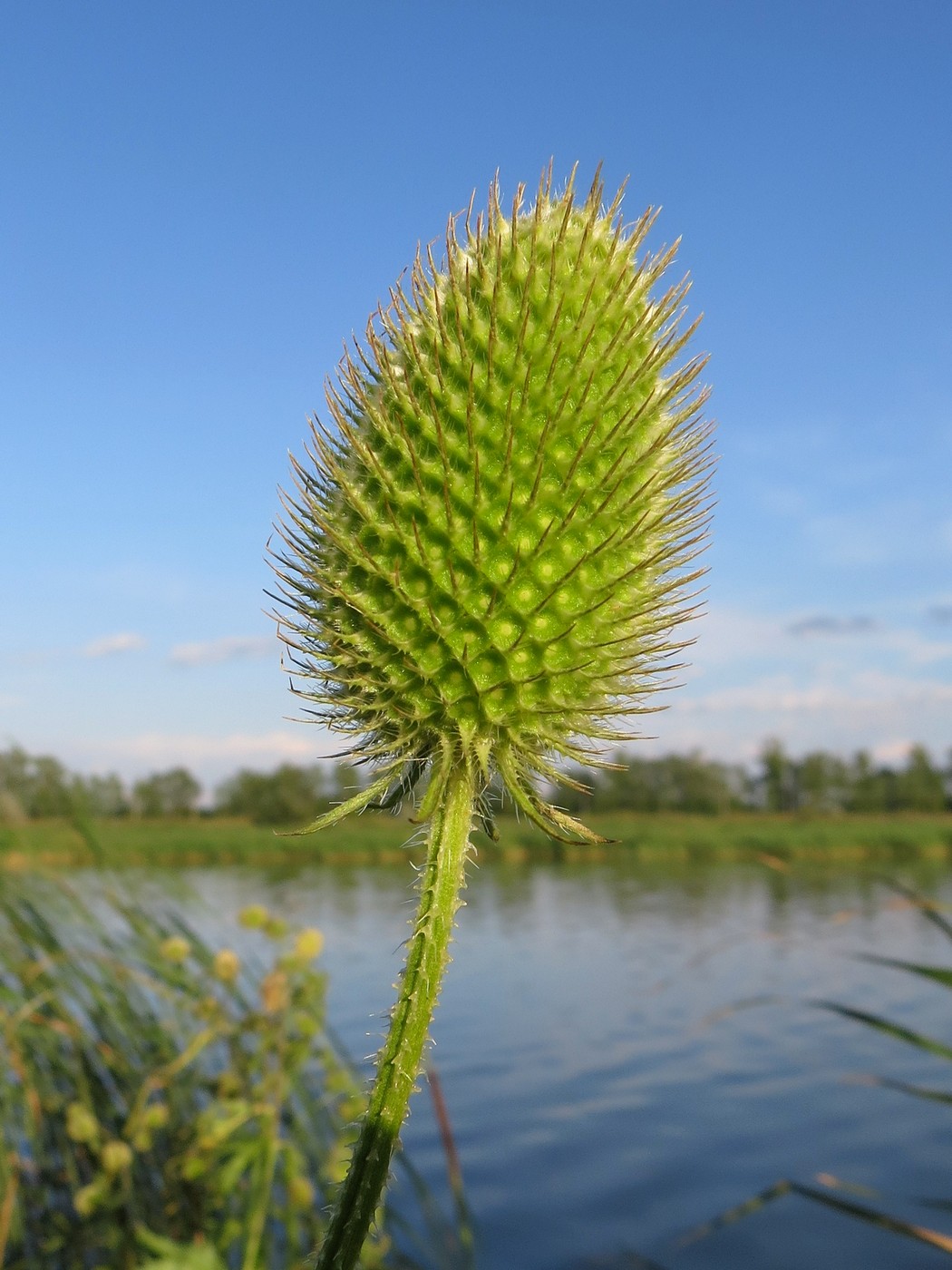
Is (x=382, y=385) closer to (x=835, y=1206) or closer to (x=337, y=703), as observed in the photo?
(x=337, y=703)

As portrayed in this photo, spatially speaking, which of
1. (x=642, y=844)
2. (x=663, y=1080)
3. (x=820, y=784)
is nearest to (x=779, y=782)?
(x=820, y=784)

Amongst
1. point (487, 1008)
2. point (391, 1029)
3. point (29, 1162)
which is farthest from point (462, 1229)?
point (487, 1008)

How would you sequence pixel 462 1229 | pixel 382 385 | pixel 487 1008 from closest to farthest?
pixel 382 385
pixel 462 1229
pixel 487 1008

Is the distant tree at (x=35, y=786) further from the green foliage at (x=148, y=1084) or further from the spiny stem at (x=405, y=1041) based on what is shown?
the spiny stem at (x=405, y=1041)

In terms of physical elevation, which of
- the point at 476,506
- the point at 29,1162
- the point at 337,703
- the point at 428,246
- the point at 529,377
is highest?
the point at 428,246

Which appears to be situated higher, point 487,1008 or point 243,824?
point 243,824

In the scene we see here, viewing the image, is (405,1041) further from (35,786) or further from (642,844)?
(642,844)
